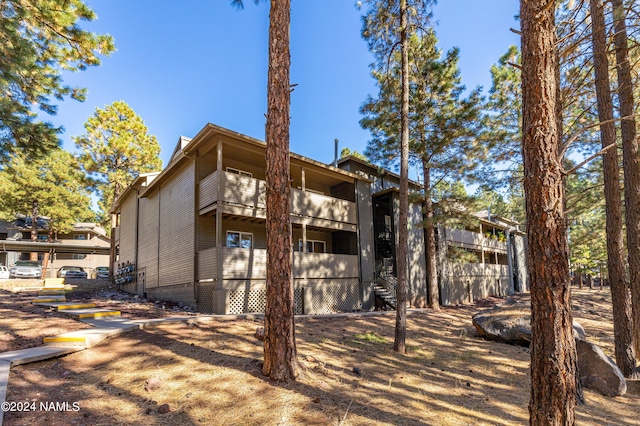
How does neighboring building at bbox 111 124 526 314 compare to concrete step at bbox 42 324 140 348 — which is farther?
neighboring building at bbox 111 124 526 314

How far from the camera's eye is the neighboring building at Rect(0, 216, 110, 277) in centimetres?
3191

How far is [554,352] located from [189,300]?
1169cm

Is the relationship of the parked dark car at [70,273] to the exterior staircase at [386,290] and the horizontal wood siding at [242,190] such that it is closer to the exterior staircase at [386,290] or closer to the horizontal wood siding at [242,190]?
the horizontal wood siding at [242,190]

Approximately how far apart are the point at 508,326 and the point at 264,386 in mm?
7956

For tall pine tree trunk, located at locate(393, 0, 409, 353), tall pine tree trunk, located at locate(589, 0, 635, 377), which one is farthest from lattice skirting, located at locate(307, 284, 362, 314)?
tall pine tree trunk, located at locate(589, 0, 635, 377)

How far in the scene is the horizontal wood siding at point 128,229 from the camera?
725 inches

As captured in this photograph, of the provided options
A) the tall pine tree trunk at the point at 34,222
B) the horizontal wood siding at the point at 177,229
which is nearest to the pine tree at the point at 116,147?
the tall pine tree trunk at the point at 34,222

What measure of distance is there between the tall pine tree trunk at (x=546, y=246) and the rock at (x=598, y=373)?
170 inches

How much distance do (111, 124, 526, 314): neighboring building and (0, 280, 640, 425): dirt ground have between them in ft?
12.3

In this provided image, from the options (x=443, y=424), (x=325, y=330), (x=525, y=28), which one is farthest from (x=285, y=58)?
(x=325, y=330)

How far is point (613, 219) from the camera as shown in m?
7.41

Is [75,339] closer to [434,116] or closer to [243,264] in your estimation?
[243,264]

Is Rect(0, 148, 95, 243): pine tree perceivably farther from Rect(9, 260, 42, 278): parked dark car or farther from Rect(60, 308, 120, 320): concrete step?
Rect(60, 308, 120, 320): concrete step

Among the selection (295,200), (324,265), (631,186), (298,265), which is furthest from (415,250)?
(631,186)
